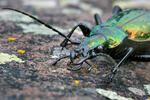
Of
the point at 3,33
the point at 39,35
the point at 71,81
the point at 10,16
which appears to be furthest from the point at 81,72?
the point at 10,16

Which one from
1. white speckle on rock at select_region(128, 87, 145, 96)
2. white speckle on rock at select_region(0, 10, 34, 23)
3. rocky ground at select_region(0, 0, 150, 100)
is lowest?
white speckle on rock at select_region(128, 87, 145, 96)

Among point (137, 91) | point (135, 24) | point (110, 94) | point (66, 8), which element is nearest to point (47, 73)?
point (110, 94)

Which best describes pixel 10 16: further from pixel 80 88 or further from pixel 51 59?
pixel 80 88

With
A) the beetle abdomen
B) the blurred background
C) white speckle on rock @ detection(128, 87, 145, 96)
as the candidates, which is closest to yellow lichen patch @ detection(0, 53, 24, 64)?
white speckle on rock @ detection(128, 87, 145, 96)

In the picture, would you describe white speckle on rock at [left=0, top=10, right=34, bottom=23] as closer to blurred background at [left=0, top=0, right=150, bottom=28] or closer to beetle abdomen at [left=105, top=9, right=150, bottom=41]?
blurred background at [left=0, top=0, right=150, bottom=28]

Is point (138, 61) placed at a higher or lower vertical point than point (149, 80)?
higher
